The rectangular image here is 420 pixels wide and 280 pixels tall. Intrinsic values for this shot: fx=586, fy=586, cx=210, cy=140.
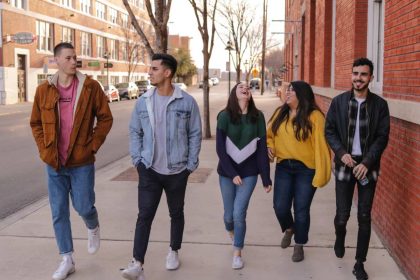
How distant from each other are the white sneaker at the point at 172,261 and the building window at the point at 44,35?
130ft

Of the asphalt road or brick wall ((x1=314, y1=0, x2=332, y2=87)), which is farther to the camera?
brick wall ((x1=314, y1=0, x2=332, y2=87))

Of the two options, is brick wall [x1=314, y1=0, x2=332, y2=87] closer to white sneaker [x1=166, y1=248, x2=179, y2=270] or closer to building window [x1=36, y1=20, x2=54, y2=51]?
white sneaker [x1=166, y1=248, x2=179, y2=270]

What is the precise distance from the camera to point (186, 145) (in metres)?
5.07

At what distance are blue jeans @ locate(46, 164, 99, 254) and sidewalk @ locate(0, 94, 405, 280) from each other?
353mm

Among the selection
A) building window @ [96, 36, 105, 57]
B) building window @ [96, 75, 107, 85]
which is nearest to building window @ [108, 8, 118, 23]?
building window @ [96, 36, 105, 57]

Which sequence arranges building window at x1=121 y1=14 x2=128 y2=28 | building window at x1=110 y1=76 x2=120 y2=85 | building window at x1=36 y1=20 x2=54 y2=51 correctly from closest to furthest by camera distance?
building window at x1=36 y1=20 x2=54 y2=51
building window at x1=110 y1=76 x2=120 y2=85
building window at x1=121 y1=14 x2=128 y2=28

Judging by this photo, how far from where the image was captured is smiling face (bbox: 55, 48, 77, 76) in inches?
197

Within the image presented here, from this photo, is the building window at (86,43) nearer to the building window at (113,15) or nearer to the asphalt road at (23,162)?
the building window at (113,15)

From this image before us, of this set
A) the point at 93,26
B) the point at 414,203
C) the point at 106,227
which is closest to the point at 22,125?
the point at 106,227

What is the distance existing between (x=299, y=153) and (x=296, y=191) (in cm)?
38

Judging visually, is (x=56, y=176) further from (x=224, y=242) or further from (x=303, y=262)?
(x=303, y=262)

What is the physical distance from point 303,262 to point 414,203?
4.05ft

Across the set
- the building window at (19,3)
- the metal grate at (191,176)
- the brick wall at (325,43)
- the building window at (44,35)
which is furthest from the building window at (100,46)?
the metal grate at (191,176)

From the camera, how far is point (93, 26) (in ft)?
184
